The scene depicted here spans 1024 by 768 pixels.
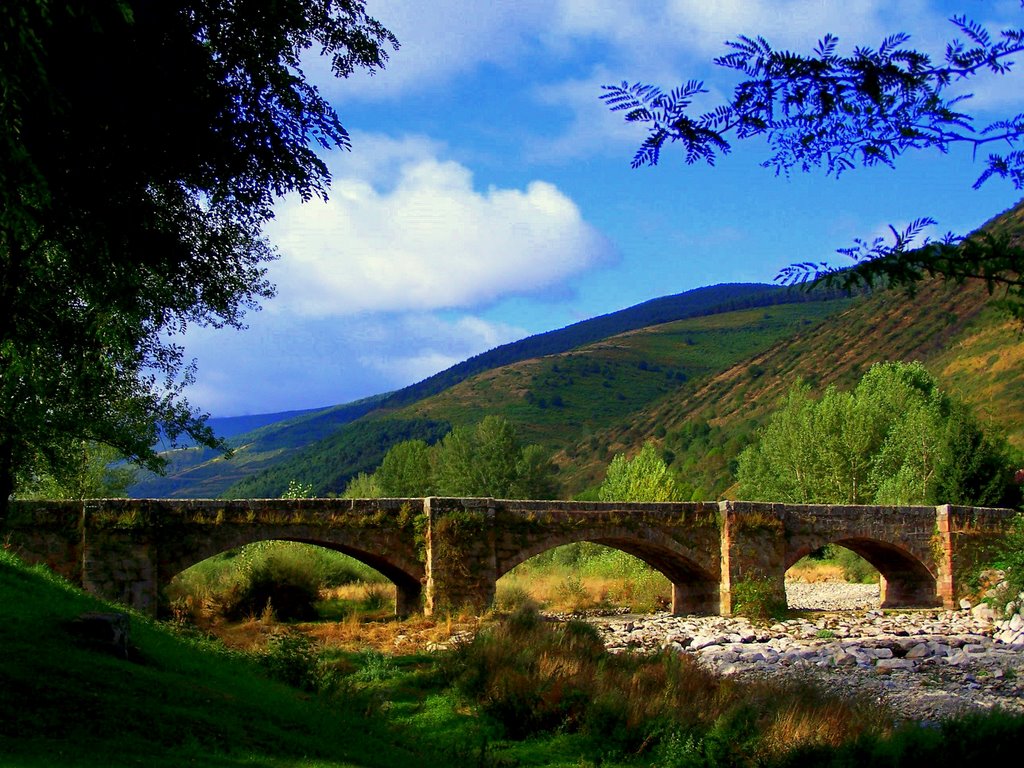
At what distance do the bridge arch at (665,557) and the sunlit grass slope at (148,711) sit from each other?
37.5ft

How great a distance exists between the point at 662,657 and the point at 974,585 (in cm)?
1647

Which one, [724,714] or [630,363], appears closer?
[724,714]

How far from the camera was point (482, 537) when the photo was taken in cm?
2212

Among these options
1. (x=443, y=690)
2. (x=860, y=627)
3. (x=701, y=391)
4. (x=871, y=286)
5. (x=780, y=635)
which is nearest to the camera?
(x=871, y=286)

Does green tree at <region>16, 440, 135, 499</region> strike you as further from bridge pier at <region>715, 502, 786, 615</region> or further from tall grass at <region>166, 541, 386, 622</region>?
bridge pier at <region>715, 502, 786, 615</region>

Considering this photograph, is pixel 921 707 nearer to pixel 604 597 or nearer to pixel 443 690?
pixel 443 690

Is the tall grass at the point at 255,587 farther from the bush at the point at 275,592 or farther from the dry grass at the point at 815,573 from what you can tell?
the dry grass at the point at 815,573

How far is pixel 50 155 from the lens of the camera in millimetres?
7523

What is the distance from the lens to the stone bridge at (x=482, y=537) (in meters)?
18.8

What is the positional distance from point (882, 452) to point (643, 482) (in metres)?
10.3

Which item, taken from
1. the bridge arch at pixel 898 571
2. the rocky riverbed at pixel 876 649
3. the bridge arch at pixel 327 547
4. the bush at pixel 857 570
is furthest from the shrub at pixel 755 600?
the bush at pixel 857 570

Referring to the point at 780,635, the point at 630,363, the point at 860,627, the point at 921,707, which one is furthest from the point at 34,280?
the point at 630,363

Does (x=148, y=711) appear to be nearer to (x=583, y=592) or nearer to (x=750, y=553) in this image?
(x=750, y=553)

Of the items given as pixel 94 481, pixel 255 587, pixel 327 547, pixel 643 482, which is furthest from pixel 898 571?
pixel 94 481
